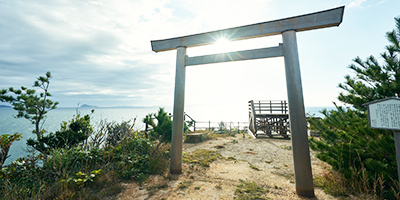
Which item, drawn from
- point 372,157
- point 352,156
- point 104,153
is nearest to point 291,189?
point 352,156

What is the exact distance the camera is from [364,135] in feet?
9.62

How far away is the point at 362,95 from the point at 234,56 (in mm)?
3170

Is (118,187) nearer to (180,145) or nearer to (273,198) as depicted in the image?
(180,145)

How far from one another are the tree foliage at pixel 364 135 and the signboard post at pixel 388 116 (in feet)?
1.92

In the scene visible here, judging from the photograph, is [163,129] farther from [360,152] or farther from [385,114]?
[385,114]

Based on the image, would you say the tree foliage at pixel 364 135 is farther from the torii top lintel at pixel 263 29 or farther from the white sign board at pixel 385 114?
the torii top lintel at pixel 263 29

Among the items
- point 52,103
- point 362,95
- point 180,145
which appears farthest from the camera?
point 52,103

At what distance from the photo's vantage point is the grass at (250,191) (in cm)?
310

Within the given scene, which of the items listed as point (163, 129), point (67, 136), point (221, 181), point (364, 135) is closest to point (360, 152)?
point (364, 135)

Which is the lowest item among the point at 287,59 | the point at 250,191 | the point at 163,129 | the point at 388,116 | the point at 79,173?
the point at 250,191

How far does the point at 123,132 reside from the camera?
211 inches

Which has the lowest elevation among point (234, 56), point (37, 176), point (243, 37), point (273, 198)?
point (273, 198)

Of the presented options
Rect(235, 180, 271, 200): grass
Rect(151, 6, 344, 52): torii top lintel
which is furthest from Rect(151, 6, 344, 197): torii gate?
Rect(235, 180, 271, 200): grass

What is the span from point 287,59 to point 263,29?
3.40ft
